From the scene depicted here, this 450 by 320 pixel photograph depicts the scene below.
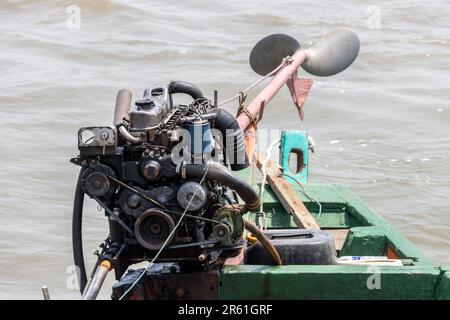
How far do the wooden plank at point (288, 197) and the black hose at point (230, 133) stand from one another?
0.75 meters

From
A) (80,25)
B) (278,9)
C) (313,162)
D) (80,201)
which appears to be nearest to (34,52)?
(80,25)

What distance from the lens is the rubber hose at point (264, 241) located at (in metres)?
4.07

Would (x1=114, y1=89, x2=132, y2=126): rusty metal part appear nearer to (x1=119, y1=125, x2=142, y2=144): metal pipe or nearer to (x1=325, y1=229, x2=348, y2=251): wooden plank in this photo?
(x1=119, y1=125, x2=142, y2=144): metal pipe

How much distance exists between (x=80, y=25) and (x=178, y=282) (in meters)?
10.7

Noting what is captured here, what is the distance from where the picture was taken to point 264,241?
409 centimetres

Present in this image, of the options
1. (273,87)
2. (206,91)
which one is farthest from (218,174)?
(206,91)

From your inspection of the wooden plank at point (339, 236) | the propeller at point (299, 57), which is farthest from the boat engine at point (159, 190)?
the propeller at point (299, 57)

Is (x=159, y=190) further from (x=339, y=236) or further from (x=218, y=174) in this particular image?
(x=339, y=236)

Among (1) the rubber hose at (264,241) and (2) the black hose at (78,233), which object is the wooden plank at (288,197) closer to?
(1) the rubber hose at (264,241)

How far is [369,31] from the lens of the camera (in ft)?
48.0

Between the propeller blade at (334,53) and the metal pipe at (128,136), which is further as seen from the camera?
the propeller blade at (334,53)

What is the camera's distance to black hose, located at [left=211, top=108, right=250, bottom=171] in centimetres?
426

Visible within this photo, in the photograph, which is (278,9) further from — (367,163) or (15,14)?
(367,163)
